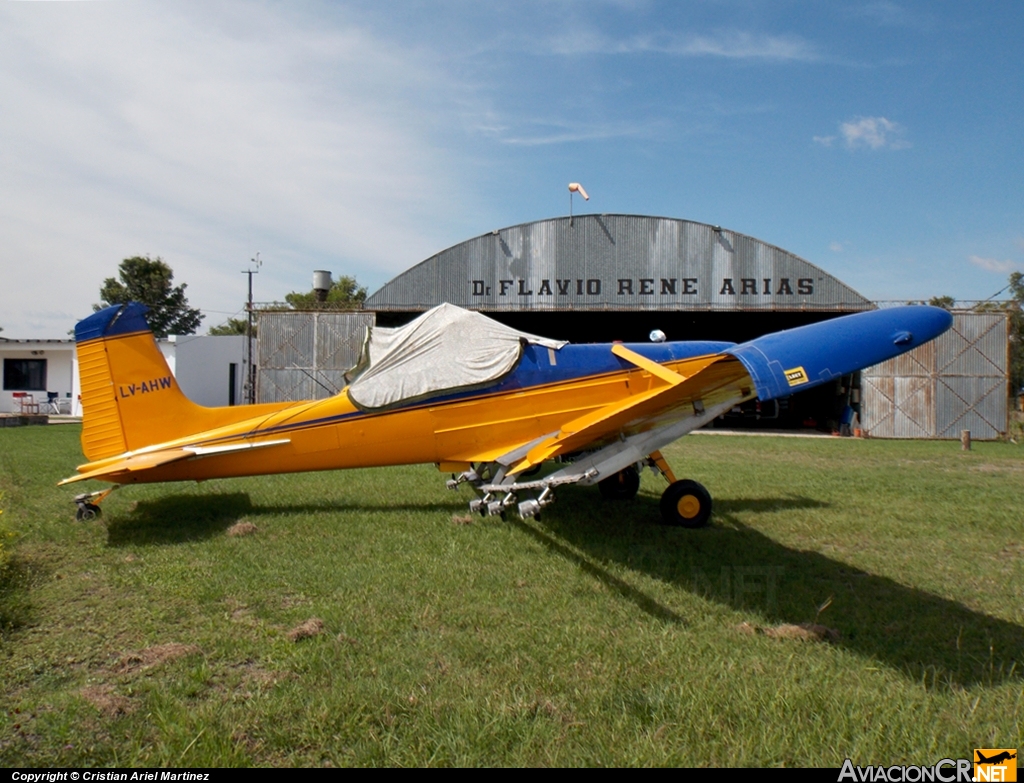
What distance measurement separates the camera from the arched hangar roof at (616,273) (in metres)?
25.5

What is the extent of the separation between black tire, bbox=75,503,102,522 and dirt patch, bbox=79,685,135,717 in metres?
4.60

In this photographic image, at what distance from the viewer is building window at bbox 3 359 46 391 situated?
116ft

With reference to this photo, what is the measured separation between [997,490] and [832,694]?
9.37 meters

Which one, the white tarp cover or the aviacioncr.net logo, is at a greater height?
the white tarp cover

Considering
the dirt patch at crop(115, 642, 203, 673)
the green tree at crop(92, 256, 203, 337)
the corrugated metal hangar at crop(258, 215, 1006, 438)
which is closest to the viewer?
the dirt patch at crop(115, 642, 203, 673)

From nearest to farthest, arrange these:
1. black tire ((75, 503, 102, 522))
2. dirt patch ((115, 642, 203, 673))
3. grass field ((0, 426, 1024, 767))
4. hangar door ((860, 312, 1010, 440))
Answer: grass field ((0, 426, 1024, 767)) < dirt patch ((115, 642, 203, 673)) < black tire ((75, 503, 102, 522)) < hangar door ((860, 312, 1010, 440))

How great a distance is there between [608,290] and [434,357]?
62.5ft

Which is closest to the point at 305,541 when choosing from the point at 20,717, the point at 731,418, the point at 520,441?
the point at 520,441

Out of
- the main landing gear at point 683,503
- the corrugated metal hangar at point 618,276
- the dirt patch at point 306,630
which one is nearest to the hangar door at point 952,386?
the corrugated metal hangar at point 618,276

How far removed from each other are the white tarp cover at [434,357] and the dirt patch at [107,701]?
15.1ft

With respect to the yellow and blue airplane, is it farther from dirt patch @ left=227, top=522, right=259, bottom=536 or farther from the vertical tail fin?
dirt patch @ left=227, top=522, right=259, bottom=536

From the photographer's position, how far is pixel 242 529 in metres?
7.23

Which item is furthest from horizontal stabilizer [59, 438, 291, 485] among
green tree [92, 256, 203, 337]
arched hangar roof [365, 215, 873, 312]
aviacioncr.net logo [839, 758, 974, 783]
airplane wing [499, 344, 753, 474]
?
green tree [92, 256, 203, 337]

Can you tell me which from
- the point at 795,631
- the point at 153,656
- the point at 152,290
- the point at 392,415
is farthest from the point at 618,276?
the point at 152,290
